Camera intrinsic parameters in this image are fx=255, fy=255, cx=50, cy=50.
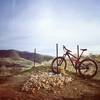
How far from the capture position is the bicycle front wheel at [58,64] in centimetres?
503

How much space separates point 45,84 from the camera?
482 centimetres

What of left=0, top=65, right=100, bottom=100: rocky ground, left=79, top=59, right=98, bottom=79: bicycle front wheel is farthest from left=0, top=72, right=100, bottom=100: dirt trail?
left=79, top=59, right=98, bottom=79: bicycle front wheel

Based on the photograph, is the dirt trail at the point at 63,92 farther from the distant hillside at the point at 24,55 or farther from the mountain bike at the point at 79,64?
the distant hillside at the point at 24,55

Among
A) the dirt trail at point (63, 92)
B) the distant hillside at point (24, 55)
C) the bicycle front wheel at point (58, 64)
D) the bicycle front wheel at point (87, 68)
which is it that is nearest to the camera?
the dirt trail at point (63, 92)

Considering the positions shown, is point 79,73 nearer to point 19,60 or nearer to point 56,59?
point 56,59

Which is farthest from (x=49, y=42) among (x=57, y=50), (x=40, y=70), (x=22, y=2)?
(x=22, y=2)

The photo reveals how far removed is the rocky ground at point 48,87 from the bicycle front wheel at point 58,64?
129mm

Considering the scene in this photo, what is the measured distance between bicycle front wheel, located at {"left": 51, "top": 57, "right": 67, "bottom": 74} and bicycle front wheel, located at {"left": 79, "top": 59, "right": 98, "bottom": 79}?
341 mm

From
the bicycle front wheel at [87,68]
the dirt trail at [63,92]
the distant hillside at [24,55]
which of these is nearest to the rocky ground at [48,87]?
the dirt trail at [63,92]

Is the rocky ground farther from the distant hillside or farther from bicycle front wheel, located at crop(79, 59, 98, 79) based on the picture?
the distant hillside

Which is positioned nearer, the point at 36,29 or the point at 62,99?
the point at 62,99

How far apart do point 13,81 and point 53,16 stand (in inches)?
59.7

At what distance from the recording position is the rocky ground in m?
4.62

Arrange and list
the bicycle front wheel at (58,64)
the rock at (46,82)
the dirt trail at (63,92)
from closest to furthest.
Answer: the dirt trail at (63,92), the rock at (46,82), the bicycle front wheel at (58,64)
